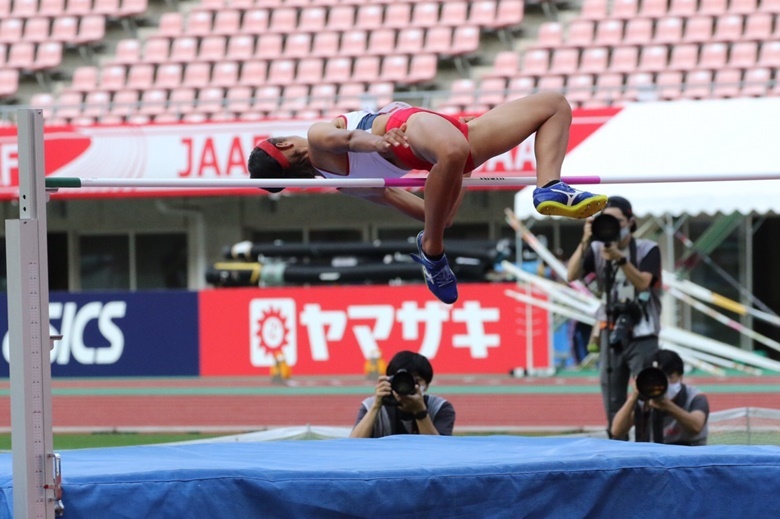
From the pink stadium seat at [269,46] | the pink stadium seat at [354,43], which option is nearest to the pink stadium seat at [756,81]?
the pink stadium seat at [354,43]

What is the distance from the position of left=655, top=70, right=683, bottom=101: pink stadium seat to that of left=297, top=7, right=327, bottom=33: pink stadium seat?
417cm

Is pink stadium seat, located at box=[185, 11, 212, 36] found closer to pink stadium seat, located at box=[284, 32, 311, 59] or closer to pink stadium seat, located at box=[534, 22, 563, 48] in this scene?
pink stadium seat, located at box=[284, 32, 311, 59]

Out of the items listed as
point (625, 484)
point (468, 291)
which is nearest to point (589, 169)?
point (468, 291)

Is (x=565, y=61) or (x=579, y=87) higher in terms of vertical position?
(x=565, y=61)

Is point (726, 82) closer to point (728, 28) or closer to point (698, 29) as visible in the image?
point (728, 28)

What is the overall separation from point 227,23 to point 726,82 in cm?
625

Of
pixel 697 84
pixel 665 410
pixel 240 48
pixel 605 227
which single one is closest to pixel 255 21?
pixel 240 48

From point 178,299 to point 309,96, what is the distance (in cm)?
297

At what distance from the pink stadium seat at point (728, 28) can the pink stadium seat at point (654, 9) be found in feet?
2.14

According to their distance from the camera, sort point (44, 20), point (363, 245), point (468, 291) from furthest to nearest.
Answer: point (44, 20) → point (363, 245) → point (468, 291)

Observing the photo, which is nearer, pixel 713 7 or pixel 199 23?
pixel 713 7

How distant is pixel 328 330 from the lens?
38.6 ft

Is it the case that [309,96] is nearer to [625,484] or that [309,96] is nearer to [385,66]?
[385,66]

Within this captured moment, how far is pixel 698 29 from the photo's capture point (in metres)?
13.6
